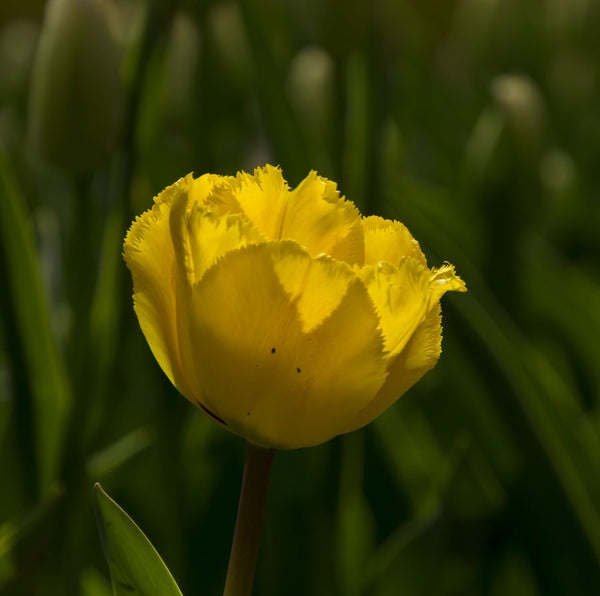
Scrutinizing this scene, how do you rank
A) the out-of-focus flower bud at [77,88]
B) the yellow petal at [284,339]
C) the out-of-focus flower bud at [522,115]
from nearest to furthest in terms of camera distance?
the yellow petal at [284,339]
the out-of-focus flower bud at [77,88]
the out-of-focus flower bud at [522,115]

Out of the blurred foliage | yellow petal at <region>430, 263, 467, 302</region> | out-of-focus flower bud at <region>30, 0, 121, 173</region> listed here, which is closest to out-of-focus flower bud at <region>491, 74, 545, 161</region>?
the blurred foliage

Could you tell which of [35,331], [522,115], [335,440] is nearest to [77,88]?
[35,331]

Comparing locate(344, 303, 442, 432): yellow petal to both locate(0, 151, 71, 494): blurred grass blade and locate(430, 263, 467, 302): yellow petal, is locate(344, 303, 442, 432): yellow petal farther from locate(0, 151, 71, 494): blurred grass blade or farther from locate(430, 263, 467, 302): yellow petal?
locate(0, 151, 71, 494): blurred grass blade

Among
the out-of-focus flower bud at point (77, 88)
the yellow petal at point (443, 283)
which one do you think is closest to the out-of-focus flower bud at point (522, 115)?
the out-of-focus flower bud at point (77, 88)

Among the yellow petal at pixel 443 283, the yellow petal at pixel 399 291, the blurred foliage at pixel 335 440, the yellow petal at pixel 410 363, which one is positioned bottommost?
the blurred foliage at pixel 335 440

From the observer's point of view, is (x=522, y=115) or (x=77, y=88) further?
(x=522, y=115)

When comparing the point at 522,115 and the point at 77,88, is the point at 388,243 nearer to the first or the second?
the point at 77,88

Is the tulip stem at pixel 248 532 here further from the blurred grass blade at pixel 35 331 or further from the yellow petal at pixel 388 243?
the blurred grass blade at pixel 35 331
